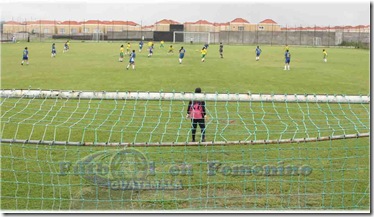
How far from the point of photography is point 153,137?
1083cm

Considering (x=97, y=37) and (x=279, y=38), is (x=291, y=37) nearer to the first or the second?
(x=279, y=38)

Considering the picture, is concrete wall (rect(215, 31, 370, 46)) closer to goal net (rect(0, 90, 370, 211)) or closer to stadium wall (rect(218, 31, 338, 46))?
stadium wall (rect(218, 31, 338, 46))

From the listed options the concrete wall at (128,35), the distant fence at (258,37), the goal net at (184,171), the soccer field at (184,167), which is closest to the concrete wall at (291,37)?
the distant fence at (258,37)

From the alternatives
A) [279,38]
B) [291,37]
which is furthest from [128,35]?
[291,37]

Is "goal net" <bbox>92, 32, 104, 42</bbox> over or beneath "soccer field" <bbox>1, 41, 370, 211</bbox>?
over

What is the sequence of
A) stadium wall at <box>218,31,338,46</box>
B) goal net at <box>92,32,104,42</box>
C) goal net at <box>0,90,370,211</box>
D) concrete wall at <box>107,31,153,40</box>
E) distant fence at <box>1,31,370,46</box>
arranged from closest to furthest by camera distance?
goal net at <box>0,90,370,211</box>, distant fence at <box>1,31,370,46</box>, stadium wall at <box>218,31,338,46</box>, goal net at <box>92,32,104,42</box>, concrete wall at <box>107,31,153,40</box>

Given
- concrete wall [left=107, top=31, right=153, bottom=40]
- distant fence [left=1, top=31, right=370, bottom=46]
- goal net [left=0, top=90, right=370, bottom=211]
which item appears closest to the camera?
goal net [left=0, top=90, right=370, bottom=211]

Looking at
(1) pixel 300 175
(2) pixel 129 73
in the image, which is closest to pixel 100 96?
(1) pixel 300 175

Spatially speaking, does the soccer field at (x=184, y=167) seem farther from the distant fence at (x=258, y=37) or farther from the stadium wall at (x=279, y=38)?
the stadium wall at (x=279, y=38)

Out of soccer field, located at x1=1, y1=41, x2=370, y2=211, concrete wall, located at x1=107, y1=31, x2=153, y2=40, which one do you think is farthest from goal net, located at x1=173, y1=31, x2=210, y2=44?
soccer field, located at x1=1, y1=41, x2=370, y2=211

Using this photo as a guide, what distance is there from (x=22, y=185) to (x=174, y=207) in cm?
260

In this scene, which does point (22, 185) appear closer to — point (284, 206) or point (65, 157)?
point (65, 157)

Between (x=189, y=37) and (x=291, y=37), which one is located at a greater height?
(x=291, y=37)

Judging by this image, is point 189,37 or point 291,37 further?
point 291,37
